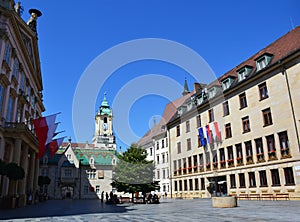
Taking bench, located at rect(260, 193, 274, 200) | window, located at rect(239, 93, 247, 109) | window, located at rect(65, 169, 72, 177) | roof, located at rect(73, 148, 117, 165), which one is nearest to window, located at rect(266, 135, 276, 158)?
bench, located at rect(260, 193, 274, 200)

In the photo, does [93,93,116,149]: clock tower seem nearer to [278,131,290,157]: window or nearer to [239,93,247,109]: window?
[239,93,247,109]: window

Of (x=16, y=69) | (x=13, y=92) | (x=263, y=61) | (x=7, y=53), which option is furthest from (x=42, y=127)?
(x=263, y=61)

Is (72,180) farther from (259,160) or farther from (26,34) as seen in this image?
(259,160)

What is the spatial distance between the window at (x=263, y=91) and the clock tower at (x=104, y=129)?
86.9 meters

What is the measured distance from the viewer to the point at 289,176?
26.8 m

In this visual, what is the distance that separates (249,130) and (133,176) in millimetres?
14993

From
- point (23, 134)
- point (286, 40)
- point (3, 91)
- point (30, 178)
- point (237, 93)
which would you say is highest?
point (286, 40)

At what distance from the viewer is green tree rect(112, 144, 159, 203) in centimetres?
3366

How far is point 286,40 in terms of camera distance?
32.8 metres

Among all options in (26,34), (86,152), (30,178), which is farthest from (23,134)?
(86,152)

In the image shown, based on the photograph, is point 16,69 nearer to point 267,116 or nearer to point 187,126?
point 267,116

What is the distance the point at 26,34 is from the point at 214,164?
2958cm

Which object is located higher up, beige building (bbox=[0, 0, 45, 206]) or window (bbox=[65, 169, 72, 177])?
beige building (bbox=[0, 0, 45, 206])

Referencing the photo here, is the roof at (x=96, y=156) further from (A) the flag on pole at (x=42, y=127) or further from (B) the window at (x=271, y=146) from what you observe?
(B) the window at (x=271, y=146)
